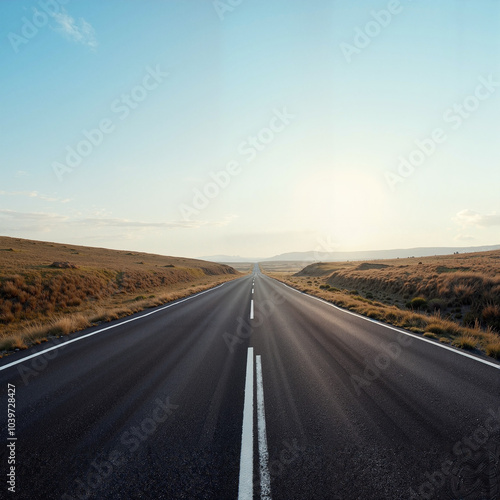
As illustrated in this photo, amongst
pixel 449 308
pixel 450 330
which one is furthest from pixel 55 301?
pixel 449 308

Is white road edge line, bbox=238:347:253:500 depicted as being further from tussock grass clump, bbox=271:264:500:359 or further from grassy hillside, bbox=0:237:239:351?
grassy hillside, bbox=0:237:239:351

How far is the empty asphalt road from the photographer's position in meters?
2.71

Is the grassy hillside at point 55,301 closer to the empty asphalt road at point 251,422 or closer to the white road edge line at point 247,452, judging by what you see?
the empty asphalt road at point 251,422

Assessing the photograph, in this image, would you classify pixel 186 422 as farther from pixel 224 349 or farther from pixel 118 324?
pixel 118 324

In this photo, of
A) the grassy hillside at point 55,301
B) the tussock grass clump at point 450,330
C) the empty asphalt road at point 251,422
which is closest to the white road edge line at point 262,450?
the empty asphalt road at point 251,422

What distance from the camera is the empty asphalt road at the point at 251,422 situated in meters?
2.71

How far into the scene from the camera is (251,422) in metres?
3.73

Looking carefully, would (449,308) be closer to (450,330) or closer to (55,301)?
(450,330)

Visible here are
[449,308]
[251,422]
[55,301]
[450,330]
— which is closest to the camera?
[251,422]

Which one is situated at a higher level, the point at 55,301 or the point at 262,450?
the point at 262,450

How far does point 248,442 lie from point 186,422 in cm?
99

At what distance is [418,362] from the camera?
238 inches

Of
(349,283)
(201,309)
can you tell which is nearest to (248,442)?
(201,309)

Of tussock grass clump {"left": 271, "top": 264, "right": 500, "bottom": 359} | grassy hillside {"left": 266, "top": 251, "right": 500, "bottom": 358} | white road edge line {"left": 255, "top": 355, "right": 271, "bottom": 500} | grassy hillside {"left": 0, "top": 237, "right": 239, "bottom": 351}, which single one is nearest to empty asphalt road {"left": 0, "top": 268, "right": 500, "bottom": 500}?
white road edge line {"left": 255, "top": 355, "right": 271, "bottom": 500}
